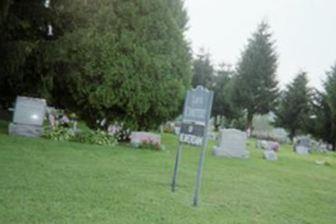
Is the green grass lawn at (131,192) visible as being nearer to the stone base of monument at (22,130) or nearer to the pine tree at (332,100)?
the stone base of monument at (22,130)

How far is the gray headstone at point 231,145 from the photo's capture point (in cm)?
1709

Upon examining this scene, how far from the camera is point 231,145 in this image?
17172 mm

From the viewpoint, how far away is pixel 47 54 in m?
14.3

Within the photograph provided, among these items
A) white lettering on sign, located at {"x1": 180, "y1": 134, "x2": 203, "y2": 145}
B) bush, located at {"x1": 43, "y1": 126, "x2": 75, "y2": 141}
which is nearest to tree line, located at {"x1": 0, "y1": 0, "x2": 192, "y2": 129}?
bush, located at {"x1": 43, "y1": 126, "x2": 75, "y2": 141}

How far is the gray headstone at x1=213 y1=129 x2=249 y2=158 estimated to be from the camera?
17094 millimetres

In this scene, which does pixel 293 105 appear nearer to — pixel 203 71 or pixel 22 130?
pixel 203 71

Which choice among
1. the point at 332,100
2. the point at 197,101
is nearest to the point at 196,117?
the point at 197,101

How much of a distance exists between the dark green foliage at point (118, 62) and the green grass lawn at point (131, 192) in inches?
143

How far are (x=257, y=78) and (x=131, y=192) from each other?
39439mm

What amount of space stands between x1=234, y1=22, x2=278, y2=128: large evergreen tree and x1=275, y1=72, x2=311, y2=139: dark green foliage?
1202 millimetres

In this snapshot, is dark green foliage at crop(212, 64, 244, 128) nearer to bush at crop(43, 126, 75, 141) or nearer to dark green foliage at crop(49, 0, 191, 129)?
dark green foliage at crop(49, 0, 191, 129)

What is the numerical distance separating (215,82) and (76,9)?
119 feet

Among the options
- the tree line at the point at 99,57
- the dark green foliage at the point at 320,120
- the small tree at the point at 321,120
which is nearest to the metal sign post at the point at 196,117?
the tree line at the point at 99,57

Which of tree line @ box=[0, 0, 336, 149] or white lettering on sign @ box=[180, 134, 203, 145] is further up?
tree line @ box=[0, 0, 336, 149]
